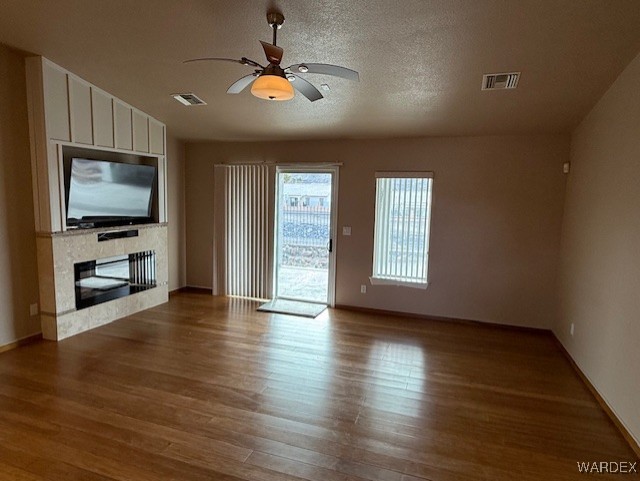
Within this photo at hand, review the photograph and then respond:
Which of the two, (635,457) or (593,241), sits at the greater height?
(593,241)

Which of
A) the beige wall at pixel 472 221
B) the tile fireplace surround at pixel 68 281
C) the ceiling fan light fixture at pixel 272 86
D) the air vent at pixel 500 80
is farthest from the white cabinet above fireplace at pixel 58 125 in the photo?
the air vent at pixel 500 80

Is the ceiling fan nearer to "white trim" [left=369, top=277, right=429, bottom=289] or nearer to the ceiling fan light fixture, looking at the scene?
the ceiling fan light fixture

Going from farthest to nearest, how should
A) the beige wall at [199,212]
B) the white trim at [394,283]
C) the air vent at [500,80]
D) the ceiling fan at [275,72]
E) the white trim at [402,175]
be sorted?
1. the beige wall at [199,212]
2. the white trim at [394,283]
3. the white trim at [402,175]
4. the air vent at [500,80]
5. the ceiling fan at [275,72]

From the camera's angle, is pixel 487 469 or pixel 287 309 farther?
pixel 287 309

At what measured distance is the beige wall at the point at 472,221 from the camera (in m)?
A: 4.75

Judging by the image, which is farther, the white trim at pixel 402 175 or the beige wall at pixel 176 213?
the beige wall at pixel 176 213

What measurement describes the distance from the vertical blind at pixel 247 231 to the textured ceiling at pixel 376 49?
1540 mm

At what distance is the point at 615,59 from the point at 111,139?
5.19 m

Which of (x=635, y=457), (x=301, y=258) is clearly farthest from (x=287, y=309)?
(x=635, y=457)

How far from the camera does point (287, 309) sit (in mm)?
5586

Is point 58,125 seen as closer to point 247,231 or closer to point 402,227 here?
point 247,231

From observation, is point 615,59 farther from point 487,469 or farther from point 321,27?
point 487,469

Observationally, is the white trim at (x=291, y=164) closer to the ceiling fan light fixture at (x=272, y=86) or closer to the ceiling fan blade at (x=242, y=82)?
the ceiling fan blade at (x=242, y=82)

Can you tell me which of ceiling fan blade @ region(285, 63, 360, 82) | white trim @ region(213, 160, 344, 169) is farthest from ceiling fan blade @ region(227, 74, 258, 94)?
white trim @ region(213, 160, 344, 169)
